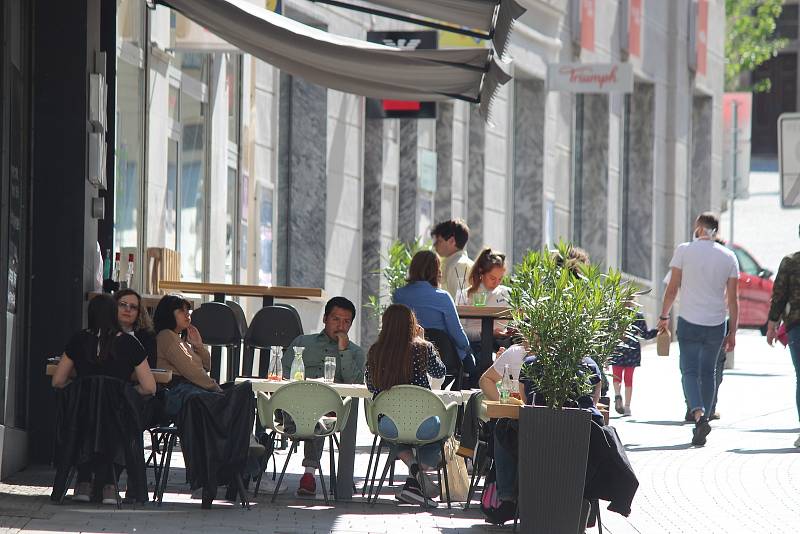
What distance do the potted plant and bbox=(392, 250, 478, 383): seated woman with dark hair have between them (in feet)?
8.43

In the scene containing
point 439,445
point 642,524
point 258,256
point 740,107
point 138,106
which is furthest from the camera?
point 740,107

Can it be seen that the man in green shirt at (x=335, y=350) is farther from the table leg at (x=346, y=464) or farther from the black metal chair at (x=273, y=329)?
the black metal chair at (x=273, y=329)

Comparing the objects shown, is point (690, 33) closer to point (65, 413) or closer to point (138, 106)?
point (138, 106)

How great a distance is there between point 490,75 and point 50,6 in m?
2.84

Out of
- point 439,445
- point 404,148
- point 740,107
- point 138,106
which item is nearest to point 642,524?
point 439,445

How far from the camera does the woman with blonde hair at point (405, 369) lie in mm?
10836

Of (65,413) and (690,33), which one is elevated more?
(690,33)

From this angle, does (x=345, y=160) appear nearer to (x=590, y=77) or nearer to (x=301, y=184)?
(x=301, y=184)

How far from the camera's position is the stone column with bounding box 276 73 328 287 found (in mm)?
21234

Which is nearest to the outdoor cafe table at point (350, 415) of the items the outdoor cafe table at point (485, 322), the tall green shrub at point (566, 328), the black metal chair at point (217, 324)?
the tall green shrub at point (566, 328)

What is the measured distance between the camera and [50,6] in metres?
12.1

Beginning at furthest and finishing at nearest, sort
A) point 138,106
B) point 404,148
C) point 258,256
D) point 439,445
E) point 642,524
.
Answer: point 404,148, point 258,256, point 138,106, point 439,445, point 642,524

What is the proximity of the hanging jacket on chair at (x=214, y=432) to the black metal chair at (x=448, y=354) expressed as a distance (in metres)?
2.36

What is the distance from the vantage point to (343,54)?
41.3 feet
